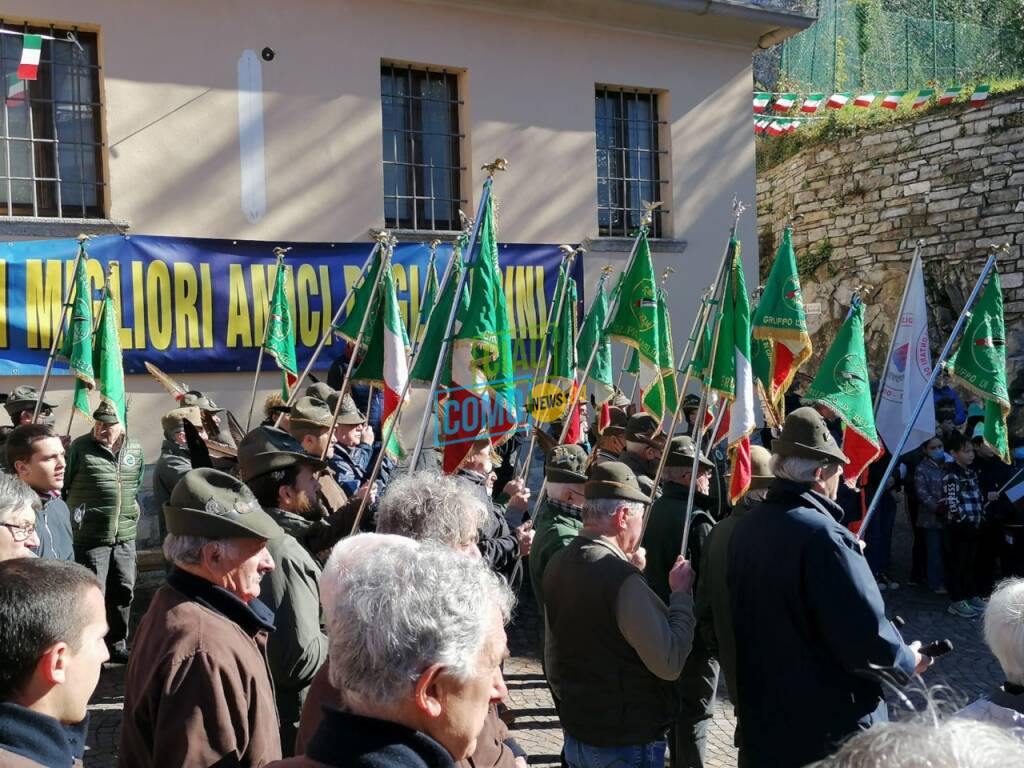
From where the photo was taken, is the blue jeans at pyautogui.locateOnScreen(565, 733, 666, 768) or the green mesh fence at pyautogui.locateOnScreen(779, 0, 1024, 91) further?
the green mesh fence at pyautogui.locateOnScreen(779, 0, 1024, 91)

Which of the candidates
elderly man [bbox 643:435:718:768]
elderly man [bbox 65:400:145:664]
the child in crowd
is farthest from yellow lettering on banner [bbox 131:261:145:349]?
the child in crowd

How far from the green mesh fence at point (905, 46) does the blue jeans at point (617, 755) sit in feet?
58.8

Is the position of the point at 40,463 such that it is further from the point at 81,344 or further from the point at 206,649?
the point at 206,649

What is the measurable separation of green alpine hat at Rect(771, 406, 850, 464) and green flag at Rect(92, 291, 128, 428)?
4.93 metres

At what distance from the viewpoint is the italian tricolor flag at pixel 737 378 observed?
6.11 m

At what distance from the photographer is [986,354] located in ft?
24.5

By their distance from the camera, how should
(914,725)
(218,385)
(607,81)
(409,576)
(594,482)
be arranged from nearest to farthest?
(914,725) < (409,576) < (594,482) < (218,385) < (607,81)

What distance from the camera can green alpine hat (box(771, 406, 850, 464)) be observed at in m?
3.95

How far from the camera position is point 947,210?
15.7 metres

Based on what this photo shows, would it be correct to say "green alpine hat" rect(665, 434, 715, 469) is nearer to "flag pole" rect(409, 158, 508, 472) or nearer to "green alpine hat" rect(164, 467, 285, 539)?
"flag pole" rect(409, 158, 508, 472)

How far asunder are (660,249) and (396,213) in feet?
11.1

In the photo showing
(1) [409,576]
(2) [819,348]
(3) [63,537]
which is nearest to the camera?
(1) [409,576]

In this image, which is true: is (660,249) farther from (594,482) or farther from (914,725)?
(914,725)

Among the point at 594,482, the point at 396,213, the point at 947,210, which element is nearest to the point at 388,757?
the point at 594,482
